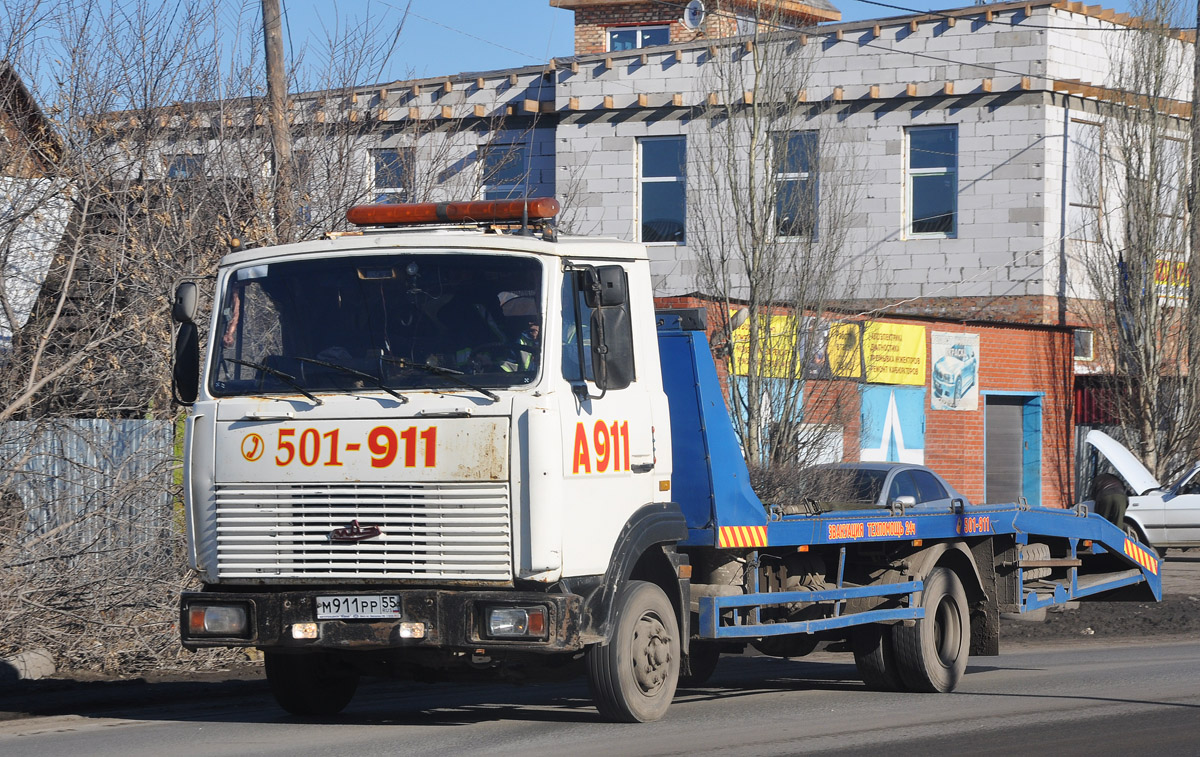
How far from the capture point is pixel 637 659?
8344 mm

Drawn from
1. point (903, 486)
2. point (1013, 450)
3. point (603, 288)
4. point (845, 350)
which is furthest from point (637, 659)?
point (1013, 450)

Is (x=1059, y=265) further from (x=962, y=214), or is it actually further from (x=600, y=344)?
(x=600, y=344)

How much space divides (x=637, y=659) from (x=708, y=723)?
33.3 inches

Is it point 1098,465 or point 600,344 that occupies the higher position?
point 600,344

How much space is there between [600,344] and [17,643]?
5.56 meters

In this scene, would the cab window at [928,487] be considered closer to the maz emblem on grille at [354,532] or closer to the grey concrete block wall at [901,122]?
the maz emblem on grille at [354,532]

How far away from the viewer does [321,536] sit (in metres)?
7.75

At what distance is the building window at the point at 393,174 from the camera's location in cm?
1576

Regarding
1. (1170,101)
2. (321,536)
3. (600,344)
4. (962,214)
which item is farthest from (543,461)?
(1170,101)

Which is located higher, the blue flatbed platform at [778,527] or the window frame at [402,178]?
the window frame at [402,178]

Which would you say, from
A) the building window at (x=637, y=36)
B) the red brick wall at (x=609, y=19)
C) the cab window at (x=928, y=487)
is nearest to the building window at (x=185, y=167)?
the cab window at (x=928, y=487)

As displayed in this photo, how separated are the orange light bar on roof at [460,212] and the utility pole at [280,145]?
17.9 ft

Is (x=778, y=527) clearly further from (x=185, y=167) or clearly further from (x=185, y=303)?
(x=185, y=167)

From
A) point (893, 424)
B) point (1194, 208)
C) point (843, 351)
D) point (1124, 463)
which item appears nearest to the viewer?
point (1124, 463)
